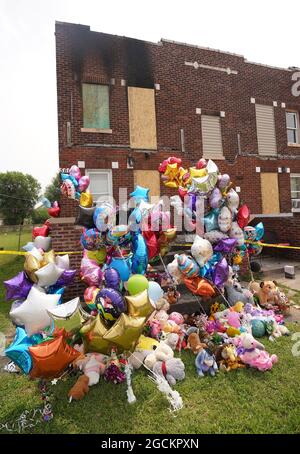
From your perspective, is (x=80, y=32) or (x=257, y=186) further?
(x=257, y=186)

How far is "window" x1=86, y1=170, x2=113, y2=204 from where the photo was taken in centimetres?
989

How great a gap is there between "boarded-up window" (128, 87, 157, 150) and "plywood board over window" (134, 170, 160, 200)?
3.06 feet

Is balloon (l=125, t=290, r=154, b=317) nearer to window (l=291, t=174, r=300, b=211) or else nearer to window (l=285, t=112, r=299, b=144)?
window (l=291, t=174, r=300, b=211)

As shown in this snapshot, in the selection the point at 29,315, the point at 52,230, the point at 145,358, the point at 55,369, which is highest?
the point at 52,230

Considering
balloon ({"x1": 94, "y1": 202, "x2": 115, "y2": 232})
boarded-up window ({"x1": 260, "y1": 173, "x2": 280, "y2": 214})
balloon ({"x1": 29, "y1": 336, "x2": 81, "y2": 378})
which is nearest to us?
balloon ({"x1": 29, "y1": 336, "x2": 81, "y2": 378})

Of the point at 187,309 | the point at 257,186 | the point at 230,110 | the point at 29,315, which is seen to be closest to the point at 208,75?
the point at 230,110

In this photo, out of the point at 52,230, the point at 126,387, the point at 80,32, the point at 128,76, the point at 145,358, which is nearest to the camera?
the point at 126,387

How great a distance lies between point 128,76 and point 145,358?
9.78 m

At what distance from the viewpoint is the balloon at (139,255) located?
428 cm

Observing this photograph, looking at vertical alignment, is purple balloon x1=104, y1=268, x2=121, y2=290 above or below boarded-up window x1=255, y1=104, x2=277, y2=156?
below

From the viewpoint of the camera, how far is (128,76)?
1035cm

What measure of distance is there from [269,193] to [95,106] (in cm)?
846

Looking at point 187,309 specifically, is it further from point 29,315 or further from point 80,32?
point 80,32

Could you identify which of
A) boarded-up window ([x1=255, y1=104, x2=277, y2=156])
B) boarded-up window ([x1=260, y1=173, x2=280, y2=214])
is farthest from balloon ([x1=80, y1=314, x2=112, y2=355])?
boarded-up window ([x1=255, y1=104, x2=277, y2=156])
